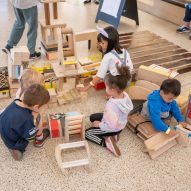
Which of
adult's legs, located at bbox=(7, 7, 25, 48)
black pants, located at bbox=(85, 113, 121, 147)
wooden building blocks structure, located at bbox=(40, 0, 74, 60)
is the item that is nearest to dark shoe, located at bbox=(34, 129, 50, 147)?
black pants, located at bbox=(85, 113, 121, 147)

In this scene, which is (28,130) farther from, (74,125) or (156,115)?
(156,115)

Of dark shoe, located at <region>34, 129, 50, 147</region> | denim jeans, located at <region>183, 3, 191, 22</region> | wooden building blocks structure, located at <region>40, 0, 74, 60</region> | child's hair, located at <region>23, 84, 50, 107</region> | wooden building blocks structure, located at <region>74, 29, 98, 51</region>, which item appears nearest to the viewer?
child's hair, located at <region>23, 84, 50, 107</region>

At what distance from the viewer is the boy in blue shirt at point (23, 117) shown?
1644mm

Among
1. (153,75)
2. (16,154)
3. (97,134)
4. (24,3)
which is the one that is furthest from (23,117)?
(24,3)

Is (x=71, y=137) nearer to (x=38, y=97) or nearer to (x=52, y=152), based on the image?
(x=52, y=152)

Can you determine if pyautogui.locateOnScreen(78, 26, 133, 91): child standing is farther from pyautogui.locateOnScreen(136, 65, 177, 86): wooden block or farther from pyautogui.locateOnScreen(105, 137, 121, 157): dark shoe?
pyautogui.locateOnScreen(105, 137, 121, 157): dark shoe

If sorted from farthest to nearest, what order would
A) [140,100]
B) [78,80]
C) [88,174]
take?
1. [78,80]
2. [140,100]
3. [88,174]

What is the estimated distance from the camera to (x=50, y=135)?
2.04 m

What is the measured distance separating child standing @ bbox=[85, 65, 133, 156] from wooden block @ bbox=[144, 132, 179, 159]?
0.75 ft

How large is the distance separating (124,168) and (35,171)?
62cm

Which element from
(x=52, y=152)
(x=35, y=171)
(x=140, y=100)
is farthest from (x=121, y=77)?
(x=35, y=171)

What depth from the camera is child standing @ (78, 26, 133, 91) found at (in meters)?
2.09

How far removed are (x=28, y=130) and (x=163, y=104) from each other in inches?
39.5

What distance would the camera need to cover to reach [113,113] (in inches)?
72.9
